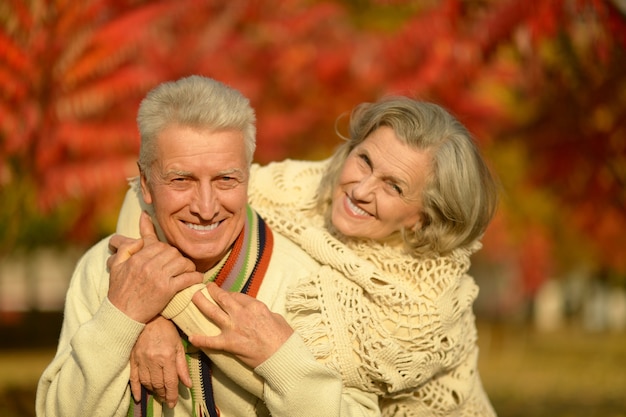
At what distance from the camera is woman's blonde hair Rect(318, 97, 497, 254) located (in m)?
3.52

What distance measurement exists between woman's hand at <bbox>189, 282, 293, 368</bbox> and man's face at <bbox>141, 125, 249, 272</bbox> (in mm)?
206

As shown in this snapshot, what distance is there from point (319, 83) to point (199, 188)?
5.04 meters

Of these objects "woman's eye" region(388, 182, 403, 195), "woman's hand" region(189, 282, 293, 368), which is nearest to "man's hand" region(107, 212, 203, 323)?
"woman's hand" region(189, 282, 293, 368)

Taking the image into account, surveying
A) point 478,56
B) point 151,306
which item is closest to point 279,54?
point 478,56

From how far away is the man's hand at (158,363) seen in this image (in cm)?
304

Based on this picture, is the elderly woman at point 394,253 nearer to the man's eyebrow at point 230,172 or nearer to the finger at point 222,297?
the finger at point 222,297

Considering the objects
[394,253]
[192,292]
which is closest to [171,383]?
[192,292]

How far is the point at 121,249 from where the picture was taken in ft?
10.4

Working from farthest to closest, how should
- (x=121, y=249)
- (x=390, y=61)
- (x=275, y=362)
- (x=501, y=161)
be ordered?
(x=501, y=161) → (x=390, y=61) → (x=121, y=249) → (x=275, y=362)

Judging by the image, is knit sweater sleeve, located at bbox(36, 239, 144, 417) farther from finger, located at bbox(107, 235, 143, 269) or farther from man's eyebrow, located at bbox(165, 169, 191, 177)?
man's eyebrow, located at bbox(165, 169, 191, 177)

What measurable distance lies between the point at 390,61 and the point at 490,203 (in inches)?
145

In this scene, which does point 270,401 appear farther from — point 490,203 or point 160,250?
point 490,203

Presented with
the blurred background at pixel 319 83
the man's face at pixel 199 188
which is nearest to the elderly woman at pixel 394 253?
the man's face at pixel 199 188

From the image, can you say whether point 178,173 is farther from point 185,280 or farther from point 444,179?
point 444,179
